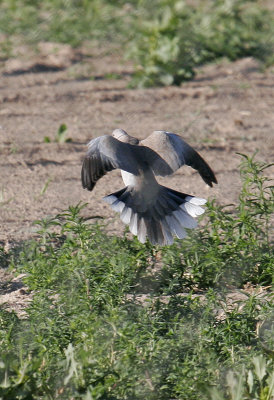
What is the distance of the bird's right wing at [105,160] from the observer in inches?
170

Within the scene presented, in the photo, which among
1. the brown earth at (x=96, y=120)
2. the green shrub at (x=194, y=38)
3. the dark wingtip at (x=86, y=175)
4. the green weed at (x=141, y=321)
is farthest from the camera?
the green shrub at (x=194, y=38)

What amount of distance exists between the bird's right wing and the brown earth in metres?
0.43

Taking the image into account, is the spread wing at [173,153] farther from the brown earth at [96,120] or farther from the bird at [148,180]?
the brown earth at [96,120]

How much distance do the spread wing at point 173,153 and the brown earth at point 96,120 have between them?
525 millimetres

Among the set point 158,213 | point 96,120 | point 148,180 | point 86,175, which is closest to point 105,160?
point 86,175

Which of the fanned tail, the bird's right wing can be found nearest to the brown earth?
the fanned tail

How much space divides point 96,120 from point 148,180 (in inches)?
91.3

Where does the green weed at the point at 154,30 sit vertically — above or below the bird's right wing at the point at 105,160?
above

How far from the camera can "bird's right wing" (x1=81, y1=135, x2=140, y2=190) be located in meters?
4.33

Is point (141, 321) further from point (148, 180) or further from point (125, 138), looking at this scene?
point (125, 138)

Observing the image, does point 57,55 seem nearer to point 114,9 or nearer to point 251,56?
point 114,9

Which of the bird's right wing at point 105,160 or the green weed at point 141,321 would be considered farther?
the bird's right wing at point 105,160

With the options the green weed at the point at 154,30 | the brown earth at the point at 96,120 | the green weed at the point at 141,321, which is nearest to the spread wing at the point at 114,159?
the green weed at the point at 141,321

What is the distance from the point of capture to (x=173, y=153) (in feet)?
14.9
